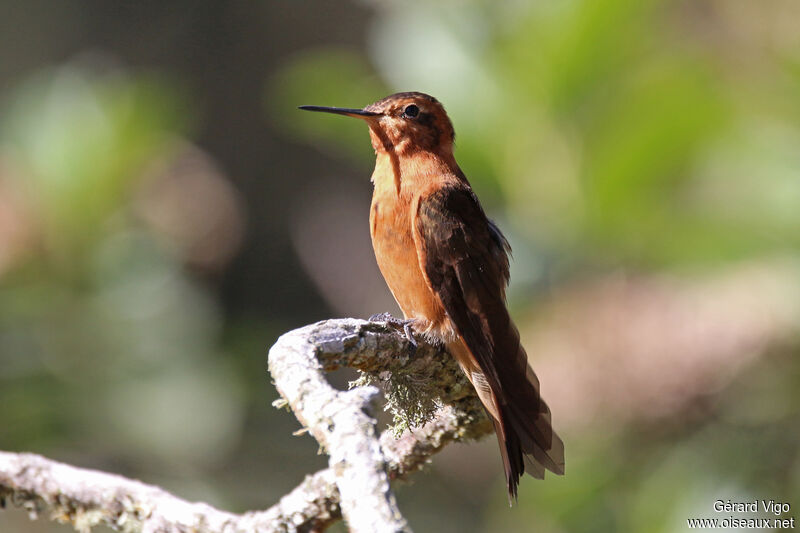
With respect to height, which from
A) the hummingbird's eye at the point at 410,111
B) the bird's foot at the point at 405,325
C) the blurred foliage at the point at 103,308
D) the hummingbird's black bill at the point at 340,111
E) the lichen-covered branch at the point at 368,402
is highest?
the blurred foliage at the point at 103,308

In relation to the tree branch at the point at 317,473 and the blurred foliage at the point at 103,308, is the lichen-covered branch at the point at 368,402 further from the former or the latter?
the blurred foliage at the point at 103,308

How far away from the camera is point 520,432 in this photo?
228 centimetres

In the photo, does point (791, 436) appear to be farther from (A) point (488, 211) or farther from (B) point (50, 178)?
(B) point (50, 178)

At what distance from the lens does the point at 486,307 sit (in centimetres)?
261

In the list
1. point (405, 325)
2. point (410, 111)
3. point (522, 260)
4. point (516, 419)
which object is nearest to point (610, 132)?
point (522, 260)

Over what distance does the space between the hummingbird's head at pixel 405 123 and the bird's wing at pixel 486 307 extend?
0.27 m

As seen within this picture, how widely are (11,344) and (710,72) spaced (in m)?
3.37

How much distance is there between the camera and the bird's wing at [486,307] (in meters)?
2.29

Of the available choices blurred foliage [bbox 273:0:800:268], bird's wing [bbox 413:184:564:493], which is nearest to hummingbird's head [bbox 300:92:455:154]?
bird's wing [bbox 413:184:564:493]

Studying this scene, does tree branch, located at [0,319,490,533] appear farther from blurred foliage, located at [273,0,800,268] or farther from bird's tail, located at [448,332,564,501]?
blurred foliage, located at [273,0,800,268]

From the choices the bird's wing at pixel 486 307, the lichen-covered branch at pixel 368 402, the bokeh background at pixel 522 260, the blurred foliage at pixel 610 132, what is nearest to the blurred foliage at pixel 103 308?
the bokeh background at pixel 522 260

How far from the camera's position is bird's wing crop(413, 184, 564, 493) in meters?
2.29

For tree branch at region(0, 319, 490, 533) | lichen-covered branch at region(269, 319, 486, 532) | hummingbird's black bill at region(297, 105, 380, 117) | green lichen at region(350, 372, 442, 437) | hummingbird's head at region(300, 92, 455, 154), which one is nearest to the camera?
lichen-covered branch at region(269, 319, 486, 532)

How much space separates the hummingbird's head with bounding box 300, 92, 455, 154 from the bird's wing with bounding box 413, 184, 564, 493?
27 centimetres
